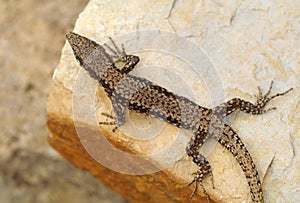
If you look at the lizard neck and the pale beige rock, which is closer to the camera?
the pale beige rock

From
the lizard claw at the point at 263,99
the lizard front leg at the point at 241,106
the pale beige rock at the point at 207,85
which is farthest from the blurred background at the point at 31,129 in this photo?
the lizard claw at the point at 263,99

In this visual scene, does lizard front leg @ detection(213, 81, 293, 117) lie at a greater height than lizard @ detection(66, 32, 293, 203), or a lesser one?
greater

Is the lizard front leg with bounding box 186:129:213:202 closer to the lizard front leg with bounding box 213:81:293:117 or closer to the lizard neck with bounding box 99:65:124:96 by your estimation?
the lizard front leg with bounding box 213:81:293:117

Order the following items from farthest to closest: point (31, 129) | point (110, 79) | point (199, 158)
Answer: point (31, 129), point (110, 79), point (199, 158)

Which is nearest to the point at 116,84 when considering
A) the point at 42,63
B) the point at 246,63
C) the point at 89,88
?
the point at 89,88

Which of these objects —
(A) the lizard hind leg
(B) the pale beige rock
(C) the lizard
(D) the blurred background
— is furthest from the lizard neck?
(D) the blurred background

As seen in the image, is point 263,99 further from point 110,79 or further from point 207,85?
point 110,79

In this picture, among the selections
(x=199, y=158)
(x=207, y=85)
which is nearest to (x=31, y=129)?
(x=207, y=85)
